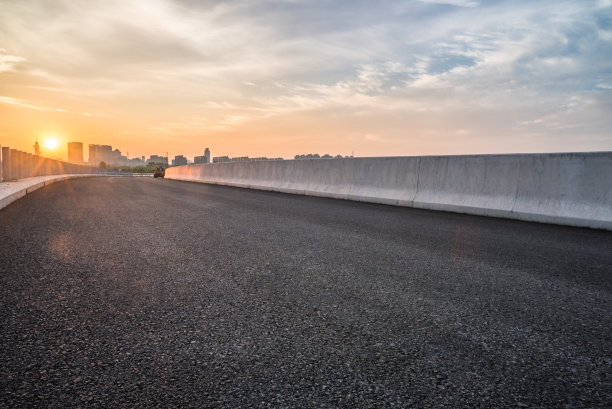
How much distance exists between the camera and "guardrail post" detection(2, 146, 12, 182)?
16.6 meters

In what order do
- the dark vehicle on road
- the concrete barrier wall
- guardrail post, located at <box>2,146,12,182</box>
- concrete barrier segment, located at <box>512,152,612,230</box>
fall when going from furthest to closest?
1. the dark vehicle on road
2. guardrail post, located at <box>2,146,12,182</box>
3. the concrete barrier wall
4. concrete barrier segment, located at <box>512,152,612,230</box>

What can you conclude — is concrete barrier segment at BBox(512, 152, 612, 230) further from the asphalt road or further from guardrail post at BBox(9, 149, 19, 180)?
guardrail post at BBox(9, 149, 19, 180)

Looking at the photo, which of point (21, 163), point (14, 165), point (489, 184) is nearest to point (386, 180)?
point (489, 184)

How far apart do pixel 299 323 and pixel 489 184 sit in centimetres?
854

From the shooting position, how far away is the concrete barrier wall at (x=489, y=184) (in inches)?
328

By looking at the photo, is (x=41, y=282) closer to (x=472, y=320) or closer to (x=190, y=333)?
(x=190, y=333)

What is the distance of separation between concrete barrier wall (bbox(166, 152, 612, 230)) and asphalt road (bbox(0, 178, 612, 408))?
277 centimetres

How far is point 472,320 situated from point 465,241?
362 cm

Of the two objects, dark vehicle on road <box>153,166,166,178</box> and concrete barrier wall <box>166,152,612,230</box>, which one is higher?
concrete barrier wall <box>166,152,612,230</box>

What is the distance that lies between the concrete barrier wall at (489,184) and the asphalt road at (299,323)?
277 cm

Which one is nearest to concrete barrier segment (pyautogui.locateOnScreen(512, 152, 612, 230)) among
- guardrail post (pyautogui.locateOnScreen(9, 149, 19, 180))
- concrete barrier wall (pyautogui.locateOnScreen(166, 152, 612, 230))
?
concrete barrier wall (pyautogui.locateOnScreen(166, 152, 612, 230))

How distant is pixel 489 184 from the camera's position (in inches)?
395

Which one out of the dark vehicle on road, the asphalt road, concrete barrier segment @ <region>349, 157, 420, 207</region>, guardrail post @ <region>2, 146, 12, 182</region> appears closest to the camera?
the asphalt road

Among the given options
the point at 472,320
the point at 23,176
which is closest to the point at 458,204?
the point at 472,320
